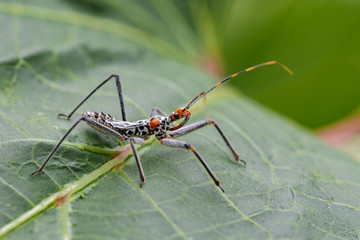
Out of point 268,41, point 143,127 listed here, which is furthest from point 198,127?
point 268,41

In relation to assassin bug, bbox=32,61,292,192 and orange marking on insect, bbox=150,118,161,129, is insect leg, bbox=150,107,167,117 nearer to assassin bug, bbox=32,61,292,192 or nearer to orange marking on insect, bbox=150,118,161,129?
assassin bug, bbox=32,61,292,192

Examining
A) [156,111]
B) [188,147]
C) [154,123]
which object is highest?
[156,111]

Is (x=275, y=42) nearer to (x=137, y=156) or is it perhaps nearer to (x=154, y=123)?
(x=154, y=123)

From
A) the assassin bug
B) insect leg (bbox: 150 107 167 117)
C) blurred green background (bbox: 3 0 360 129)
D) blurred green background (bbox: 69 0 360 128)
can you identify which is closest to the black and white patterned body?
the assassin bug

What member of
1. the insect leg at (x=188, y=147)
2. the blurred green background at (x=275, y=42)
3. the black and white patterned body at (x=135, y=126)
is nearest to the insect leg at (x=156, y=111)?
the black and white patterned body at (x=135, y=126)

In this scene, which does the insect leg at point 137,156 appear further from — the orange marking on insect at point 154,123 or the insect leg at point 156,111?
the insect leg at point 156,111

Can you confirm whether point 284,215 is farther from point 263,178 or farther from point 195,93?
point 195,93
